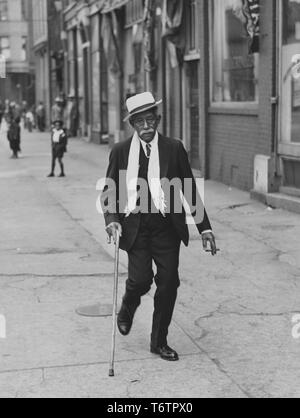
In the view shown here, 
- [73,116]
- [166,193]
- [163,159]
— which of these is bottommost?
[166,193]

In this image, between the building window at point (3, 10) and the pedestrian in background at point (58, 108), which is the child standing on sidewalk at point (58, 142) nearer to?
the pedestrian in background at point (58, 108)

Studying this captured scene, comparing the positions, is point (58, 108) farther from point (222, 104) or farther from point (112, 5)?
point (222, 104)

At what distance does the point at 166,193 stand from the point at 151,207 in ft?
0.50

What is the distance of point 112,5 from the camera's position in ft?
91.7

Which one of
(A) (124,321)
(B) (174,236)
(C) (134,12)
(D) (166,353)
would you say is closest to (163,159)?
(B) (174,236)

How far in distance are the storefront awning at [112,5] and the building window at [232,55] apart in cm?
954

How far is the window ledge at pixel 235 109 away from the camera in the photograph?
15008 millimetres

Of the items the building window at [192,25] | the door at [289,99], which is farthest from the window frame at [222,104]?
the building window at [192,25]

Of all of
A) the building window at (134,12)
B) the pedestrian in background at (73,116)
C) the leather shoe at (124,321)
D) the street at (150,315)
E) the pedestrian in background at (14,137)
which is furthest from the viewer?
the pedestrian in background at (73,116)

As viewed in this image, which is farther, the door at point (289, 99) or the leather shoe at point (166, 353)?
the door at point (289, 99)

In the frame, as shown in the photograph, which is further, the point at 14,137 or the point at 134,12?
the point at 14,137

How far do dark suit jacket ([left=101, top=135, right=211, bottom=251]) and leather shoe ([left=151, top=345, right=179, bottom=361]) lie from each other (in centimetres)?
80

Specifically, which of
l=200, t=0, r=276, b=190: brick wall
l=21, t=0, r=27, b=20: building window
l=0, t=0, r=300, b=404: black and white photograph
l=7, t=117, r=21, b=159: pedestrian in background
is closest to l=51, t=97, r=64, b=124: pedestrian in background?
l=7, t=117, r=21, b=159: pedestrian in background
